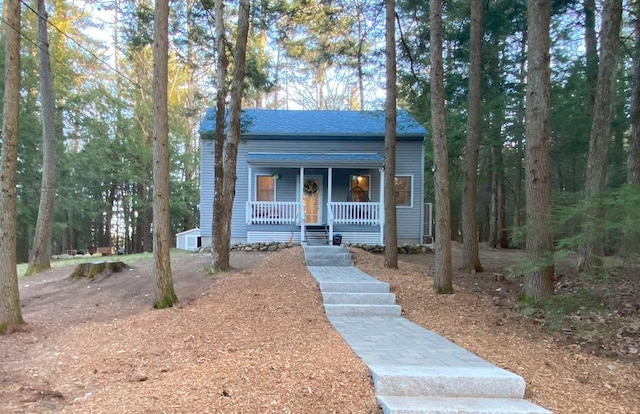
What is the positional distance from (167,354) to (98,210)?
23739 millimetres

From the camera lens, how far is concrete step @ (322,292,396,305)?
21.8 feet

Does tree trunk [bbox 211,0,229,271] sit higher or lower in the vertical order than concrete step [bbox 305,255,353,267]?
higher

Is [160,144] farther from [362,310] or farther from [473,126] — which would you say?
[473,126]

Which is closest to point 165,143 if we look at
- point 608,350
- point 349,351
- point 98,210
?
point 349,351

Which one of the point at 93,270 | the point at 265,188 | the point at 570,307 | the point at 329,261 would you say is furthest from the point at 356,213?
the point at 570,307

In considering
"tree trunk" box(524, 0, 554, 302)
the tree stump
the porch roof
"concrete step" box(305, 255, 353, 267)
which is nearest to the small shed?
the porch roof

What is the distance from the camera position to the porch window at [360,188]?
15.8 meters

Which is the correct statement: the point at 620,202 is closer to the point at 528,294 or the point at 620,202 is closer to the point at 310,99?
the point at 528,294

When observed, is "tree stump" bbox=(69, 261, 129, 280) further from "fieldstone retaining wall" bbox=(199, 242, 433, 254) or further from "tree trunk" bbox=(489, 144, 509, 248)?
"tree trunk" bbox=(489, 144, 509, 248)

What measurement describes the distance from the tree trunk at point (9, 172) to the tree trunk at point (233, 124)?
4052 millimetres

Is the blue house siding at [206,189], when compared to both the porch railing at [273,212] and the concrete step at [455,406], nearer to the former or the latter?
the porch railing at [273,212]

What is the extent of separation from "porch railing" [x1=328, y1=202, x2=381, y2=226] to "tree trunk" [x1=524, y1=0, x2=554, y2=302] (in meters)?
8.35

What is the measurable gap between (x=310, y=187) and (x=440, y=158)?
9085mm

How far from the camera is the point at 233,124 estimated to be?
9273mm
